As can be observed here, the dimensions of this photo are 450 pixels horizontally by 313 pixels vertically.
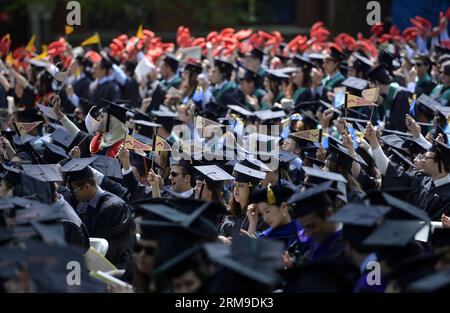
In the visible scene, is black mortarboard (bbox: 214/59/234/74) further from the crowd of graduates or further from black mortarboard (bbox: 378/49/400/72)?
black mortarboard (bbox: 378/49/400/72)

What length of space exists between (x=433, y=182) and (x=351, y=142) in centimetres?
81

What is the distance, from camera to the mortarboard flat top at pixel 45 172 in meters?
6.79

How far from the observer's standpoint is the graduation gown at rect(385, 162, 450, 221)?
801 centimetres

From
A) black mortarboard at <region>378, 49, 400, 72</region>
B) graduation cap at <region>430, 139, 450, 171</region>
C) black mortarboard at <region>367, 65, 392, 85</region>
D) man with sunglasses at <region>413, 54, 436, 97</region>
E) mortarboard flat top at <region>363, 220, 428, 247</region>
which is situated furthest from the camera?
man with sunglasses at <region>413, 54, 436, 97</region>

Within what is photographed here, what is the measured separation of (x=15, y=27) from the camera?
2653 centimetres

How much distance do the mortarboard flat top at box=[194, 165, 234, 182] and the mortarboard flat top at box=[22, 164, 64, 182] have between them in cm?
119

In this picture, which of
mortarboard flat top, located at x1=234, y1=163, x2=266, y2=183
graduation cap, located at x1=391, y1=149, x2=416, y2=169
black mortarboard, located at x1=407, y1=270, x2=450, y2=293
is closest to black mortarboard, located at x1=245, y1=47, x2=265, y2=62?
graduation cap, located at x1=391, y1=149, x2=416, y2=169

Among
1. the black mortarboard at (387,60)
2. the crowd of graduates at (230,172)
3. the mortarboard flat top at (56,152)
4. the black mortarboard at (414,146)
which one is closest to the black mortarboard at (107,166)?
the crowd of graduates at (230,172)

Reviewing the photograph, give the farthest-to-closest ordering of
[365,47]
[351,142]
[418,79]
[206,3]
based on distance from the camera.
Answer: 1. [206,3]
2. [365,47]
3. [418,79]
4. [351,142]

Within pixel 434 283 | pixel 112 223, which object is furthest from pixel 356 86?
pixel 434 283

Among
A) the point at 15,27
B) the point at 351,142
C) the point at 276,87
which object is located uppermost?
the point at 351,142

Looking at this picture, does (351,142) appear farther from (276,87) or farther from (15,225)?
(276,87)

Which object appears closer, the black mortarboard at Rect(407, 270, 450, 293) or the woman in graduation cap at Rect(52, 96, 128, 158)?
the black mortarboard at Rect(407, 270, 450, 293)
